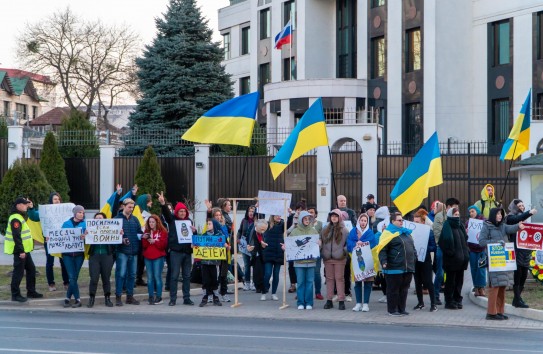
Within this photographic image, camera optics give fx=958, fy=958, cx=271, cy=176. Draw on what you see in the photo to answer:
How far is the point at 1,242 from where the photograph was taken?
34.2 metres

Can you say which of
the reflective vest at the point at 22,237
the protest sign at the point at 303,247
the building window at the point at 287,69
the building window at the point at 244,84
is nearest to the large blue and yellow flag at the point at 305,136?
the protest sign at the point at 303,247

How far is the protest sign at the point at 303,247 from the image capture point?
17547 mm

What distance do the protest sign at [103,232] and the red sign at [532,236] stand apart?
7.23m

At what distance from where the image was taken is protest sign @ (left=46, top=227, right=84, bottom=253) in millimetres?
17547

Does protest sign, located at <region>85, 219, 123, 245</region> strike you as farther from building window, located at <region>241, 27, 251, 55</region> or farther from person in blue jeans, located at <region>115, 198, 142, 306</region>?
building window, located at <region>241, 27, 251, 55</region>

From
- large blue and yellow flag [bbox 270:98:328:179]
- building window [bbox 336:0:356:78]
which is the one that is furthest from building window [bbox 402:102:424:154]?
large blue and yellow flag [bbox 270:98:328:179]

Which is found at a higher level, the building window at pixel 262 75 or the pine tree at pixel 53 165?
the building window at pixel 262 75

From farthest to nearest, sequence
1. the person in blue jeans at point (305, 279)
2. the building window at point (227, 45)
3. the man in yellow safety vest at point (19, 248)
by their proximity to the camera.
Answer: the building window at point (227, 45) < the man in yellow safety vest at point (19, 248) < the person in blue jeans at point (305, 279)

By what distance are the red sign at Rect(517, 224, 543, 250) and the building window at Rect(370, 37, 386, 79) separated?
93.1 ft

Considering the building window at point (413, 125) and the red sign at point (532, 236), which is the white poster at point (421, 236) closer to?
the red sign at point (532, 236)

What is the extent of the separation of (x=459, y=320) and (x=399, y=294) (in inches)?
46.6

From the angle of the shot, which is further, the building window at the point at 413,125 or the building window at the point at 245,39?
the building window at the point at 245,39

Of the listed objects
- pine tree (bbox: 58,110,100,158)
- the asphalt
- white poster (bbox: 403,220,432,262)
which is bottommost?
the asphalt

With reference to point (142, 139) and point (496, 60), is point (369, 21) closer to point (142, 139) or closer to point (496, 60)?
point (496, 60)
